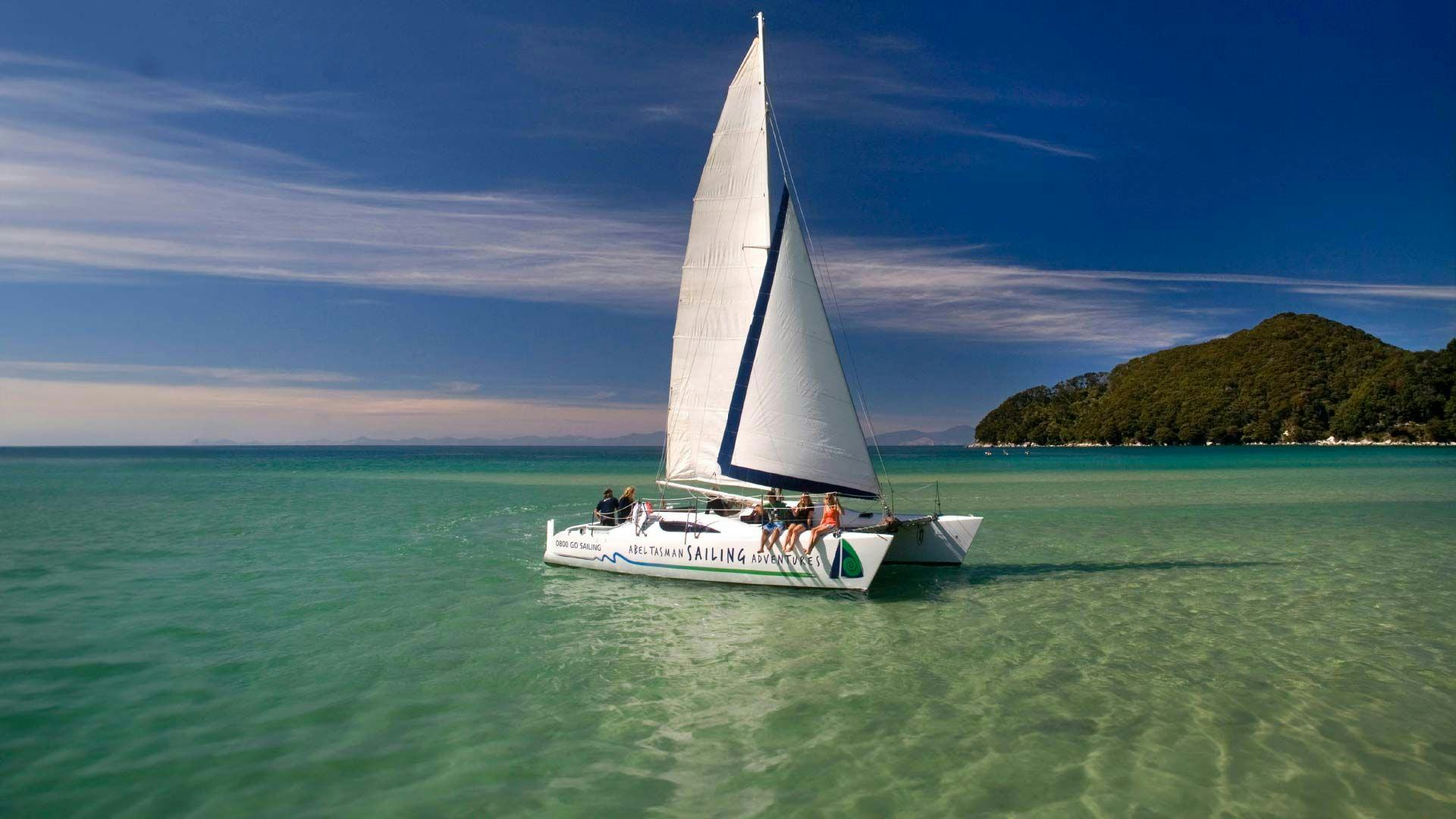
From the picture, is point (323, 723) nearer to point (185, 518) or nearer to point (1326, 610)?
point (1326, 610)

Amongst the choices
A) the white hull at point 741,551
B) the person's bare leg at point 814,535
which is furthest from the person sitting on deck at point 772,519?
the person's bare leg at point 814,535

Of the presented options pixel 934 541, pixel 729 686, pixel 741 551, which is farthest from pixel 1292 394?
pixel 729 686

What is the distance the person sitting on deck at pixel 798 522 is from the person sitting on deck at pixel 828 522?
0.79ft

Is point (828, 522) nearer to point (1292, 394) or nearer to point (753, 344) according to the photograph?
point (753, 344)

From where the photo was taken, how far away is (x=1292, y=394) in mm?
158375

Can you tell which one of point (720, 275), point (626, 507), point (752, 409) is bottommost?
point (626, 507)

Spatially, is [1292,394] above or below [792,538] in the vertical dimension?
above

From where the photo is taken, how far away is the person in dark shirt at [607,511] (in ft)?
61.2

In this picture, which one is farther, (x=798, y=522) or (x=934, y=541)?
(x=934, y=541)

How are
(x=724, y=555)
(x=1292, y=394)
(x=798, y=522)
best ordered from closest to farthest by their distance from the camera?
(x=798, y=522) < (x=724, y=555) < (x=1292, y=394)

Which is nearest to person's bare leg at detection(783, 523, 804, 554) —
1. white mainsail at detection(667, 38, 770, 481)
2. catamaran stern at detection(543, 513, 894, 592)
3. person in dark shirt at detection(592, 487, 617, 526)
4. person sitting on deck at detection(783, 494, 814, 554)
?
person sitting on deck at detection(783, 494, 814, 554)

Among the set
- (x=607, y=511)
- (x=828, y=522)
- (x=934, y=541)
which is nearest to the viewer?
(x=828, y=522)

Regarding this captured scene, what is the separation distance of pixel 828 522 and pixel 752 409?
297 cm

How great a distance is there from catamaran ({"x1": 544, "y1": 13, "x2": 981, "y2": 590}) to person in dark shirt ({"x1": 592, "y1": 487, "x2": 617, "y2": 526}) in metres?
0.75
